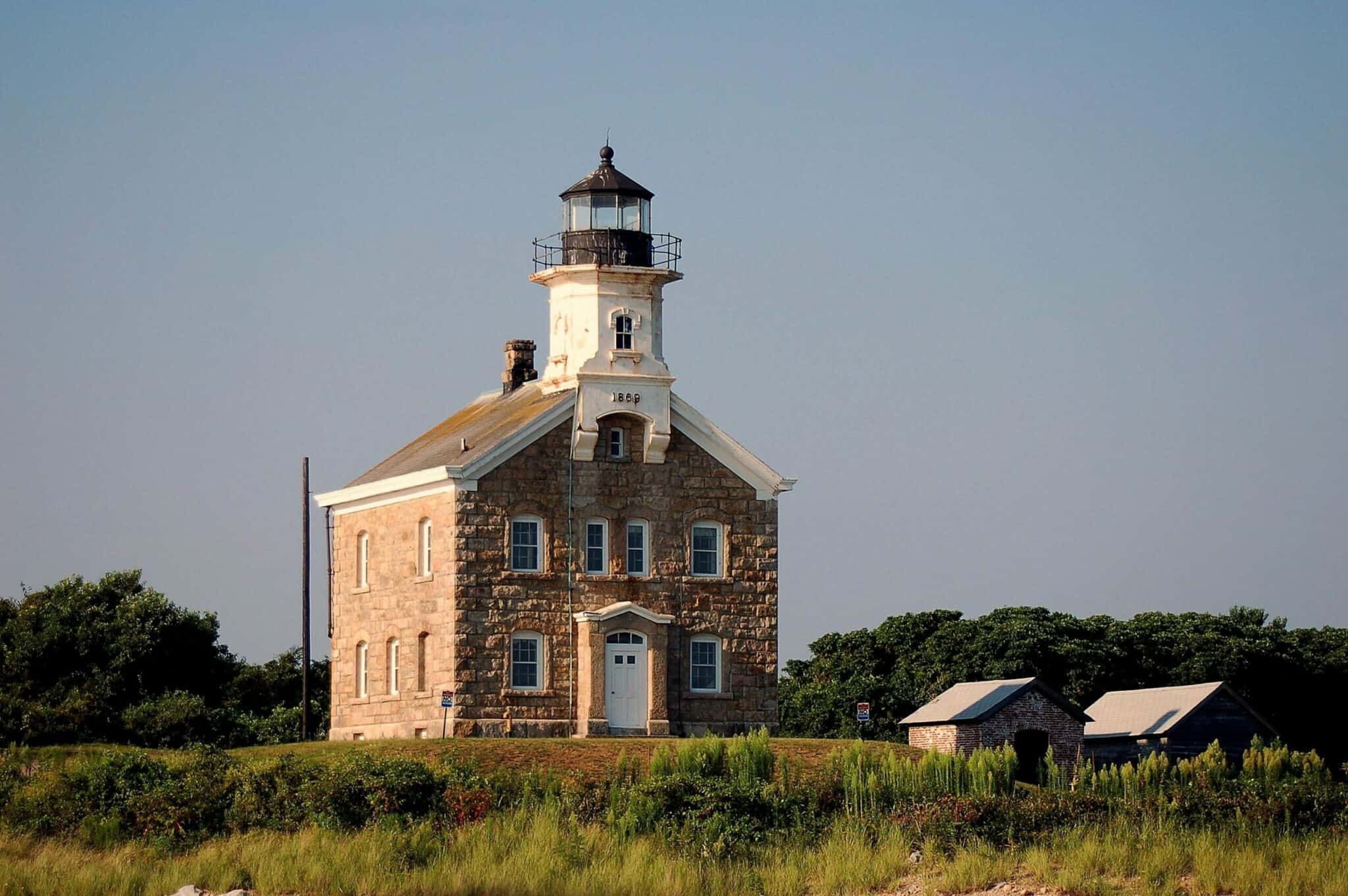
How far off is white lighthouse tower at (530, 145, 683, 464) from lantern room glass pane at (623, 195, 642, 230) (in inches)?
0.5

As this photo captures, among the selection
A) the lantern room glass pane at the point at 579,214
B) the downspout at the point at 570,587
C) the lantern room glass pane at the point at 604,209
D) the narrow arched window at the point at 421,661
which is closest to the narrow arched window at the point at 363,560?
the narrow arched window at the point at 421,661

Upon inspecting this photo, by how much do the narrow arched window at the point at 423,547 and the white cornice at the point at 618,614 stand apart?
2.86 meters

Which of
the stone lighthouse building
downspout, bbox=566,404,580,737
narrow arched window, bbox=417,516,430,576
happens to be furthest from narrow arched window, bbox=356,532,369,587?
downspout, bbox=566,404,580,737

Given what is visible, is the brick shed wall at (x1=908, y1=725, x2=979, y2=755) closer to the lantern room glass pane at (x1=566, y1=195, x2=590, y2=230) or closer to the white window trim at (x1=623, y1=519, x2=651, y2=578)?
the white window trim at (x1=623, y1=519, x2=651, y2=578)

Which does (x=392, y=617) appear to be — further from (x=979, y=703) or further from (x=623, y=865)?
(x=623, y=865)

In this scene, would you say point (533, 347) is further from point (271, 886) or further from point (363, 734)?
point (271, 886)

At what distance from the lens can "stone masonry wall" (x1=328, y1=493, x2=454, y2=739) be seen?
42594 mm

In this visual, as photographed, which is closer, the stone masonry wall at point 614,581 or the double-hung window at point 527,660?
the stone masonry wall at point 614,581

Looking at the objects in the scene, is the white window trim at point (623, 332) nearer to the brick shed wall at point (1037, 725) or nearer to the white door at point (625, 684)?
the white door at point (625, 684)

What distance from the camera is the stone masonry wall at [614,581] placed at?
1666 inches

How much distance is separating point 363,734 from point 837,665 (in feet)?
57.7

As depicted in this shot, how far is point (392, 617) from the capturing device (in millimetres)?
44312

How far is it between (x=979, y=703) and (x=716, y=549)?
18.8 feet

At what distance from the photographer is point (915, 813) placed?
1318 inches
